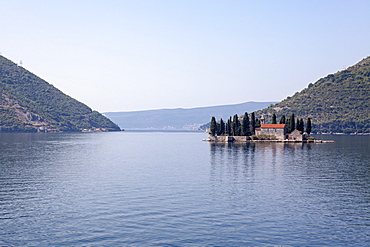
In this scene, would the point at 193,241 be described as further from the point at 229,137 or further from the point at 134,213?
the point at 229,137

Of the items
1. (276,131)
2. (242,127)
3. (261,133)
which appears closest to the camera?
(242,127)

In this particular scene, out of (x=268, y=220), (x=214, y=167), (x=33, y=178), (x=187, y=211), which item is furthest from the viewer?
(x=214, y=167)

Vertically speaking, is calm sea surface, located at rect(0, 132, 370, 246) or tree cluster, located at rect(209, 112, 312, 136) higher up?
tree cluster, located at rect(209, 112, 312, 136)

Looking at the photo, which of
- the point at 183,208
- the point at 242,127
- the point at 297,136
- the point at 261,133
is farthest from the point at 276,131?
the point at 183,208

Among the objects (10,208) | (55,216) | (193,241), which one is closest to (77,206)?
(55,216)

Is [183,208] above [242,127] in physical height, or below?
below

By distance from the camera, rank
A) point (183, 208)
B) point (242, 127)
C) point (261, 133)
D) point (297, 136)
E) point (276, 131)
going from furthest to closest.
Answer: point (261, 133) < point (276, 131) < point (297, 136) < point (242, 127) < point (183, 208)

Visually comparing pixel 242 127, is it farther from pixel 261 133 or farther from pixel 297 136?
pixel 297 136

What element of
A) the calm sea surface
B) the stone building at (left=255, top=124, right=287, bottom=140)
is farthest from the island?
the calm sea surface

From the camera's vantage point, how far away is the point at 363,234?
3222 cm

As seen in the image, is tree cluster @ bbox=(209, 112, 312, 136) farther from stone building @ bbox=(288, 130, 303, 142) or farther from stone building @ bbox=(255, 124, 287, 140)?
stone building @ bbox=(255, 124, 287, 140)

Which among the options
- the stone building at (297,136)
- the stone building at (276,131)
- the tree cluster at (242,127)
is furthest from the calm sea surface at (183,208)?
the stone building at (297,136)

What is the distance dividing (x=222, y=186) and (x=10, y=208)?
1114 inches

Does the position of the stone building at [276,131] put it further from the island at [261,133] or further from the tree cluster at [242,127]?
the tree cluster at [242,127]
